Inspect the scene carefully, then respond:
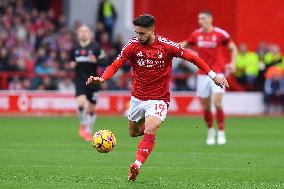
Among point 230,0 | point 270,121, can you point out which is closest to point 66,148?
point 270,121

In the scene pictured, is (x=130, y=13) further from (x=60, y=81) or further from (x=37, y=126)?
(x=37, y=126)

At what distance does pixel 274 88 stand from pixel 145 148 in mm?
17524

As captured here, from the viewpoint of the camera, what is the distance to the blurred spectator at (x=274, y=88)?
2862 centimetres

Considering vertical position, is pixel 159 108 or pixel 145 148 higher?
A: pixel 159 108

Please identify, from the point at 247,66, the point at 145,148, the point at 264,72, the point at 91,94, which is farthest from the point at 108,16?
the point at 145,148

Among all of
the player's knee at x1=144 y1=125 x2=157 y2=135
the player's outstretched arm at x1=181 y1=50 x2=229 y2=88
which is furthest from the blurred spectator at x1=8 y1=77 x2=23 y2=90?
the player's knee at x1=144 y1=125 x2=157 y2=135

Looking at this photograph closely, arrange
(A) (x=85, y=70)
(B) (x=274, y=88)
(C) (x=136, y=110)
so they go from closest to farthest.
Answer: (C) (x=136, y=110) < (A) (x=85, y=70) < (B) (x=274, y=88)

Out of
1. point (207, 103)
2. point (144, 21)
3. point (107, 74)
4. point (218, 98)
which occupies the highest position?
point (144, 21)

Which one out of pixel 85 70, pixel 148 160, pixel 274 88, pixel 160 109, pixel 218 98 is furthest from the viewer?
pixel 274 88

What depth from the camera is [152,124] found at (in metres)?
12.0

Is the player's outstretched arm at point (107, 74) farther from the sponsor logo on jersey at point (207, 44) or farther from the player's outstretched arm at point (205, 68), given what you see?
the sponsor logo on jersey at point (207, 44)

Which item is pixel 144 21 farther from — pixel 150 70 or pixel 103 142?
pixel 103 142

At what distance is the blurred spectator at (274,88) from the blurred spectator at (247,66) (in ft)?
1.52

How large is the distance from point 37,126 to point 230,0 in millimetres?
10040
